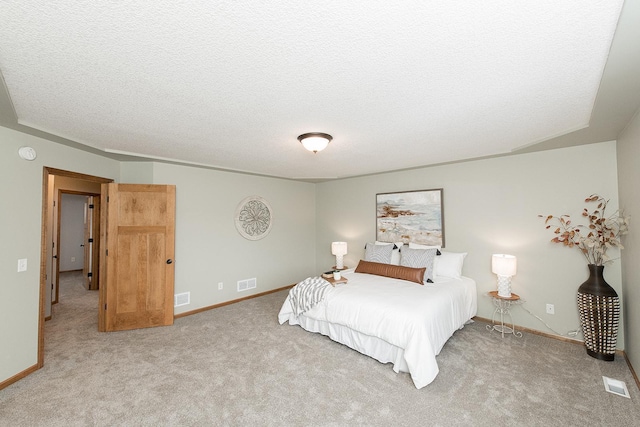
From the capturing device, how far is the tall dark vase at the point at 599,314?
8.96ft

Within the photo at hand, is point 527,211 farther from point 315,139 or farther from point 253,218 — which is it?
point 253,218

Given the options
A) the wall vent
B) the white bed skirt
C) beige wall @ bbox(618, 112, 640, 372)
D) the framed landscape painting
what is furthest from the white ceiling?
the wall vent

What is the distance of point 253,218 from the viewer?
5203mm

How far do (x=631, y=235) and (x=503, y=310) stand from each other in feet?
5.36

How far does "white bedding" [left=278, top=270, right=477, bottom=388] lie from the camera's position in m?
2.52

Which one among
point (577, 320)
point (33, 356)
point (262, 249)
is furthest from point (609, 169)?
point (33, 356)

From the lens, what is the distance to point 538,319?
3473mm

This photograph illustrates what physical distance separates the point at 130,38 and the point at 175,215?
315 centimetres

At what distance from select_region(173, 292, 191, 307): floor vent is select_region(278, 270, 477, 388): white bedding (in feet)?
5.25

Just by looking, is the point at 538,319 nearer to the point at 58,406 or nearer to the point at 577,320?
the point at 577,320

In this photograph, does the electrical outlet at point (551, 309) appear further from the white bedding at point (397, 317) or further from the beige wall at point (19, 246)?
the beige wall at point (19, 246)

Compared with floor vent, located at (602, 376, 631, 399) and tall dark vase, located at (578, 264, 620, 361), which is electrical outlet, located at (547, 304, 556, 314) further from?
floor vent, located at (602, 376, 631, 399)

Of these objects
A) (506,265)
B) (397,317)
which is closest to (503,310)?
(506,265)

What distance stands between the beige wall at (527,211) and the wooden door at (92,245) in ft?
20.8
